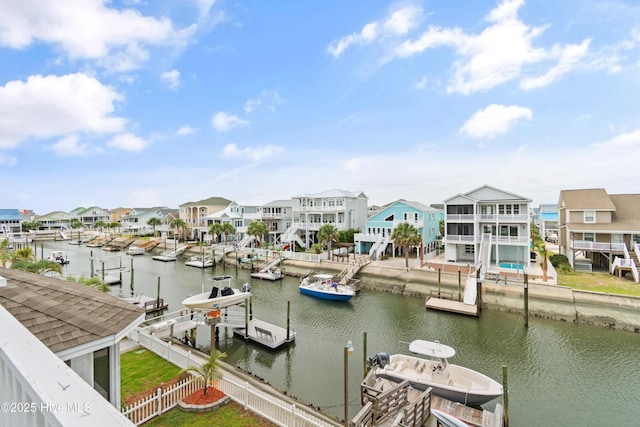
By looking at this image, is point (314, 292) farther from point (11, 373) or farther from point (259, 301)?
point (11, 373)

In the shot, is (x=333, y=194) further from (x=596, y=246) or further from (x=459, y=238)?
(x=596, y=246)

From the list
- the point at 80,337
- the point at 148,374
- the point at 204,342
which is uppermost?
the point at 80,337

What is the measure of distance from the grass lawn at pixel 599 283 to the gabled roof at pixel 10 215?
5283 inches

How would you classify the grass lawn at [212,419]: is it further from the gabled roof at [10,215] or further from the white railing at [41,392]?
the gabled roof at [10,215]

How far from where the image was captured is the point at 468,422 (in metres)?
12.3

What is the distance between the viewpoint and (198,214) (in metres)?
73.1

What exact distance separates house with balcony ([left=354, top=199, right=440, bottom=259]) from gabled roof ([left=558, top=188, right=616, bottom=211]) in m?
15.5

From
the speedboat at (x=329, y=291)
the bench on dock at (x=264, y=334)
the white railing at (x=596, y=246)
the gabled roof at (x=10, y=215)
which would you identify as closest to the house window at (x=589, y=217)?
the white railing at (x=596, y=246)

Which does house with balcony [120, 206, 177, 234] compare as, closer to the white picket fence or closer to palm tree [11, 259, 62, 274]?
palm tree [11, 259, 62, 274]

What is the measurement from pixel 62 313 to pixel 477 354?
20206 mm

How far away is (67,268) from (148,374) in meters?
44.9

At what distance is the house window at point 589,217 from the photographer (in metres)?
33.8

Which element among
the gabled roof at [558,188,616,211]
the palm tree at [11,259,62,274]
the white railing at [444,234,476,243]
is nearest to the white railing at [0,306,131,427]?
the palm tree at [11,259,62,274]

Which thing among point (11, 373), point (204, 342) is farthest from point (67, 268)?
point (11, 373)
